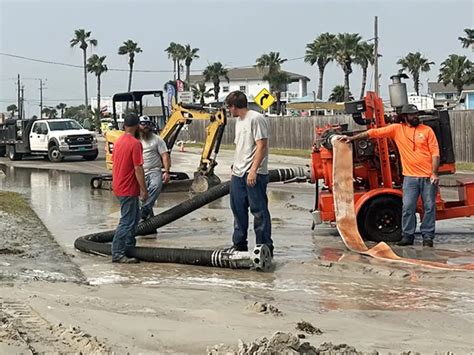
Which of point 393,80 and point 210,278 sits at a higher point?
point 393,80

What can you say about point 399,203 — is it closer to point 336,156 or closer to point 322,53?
point 336,156

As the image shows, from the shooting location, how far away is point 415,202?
35.9 ft

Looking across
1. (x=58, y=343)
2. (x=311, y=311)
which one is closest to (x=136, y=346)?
(x=58, y=343)

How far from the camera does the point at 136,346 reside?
556cm

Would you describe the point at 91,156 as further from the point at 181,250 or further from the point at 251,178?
the point at 251,178

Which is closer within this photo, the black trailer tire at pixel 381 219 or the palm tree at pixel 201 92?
the black trailer tire at pixel 381 219

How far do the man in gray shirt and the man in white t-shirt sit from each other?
2641 mm

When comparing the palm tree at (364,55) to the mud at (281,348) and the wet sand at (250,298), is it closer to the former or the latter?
the wet sand at (250,298)

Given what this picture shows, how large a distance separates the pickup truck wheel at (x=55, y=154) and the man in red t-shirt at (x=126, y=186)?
27.0m

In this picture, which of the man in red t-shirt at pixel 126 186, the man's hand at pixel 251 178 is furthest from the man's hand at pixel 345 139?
the man in red t-shirt at pixel 126 186

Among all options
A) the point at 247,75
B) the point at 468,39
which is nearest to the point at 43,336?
the point at 468,39

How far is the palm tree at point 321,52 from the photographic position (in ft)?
263

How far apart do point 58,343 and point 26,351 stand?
378mm

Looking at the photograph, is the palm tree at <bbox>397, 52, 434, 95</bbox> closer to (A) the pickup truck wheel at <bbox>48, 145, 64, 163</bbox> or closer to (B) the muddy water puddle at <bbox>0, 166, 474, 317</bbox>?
(A) the pickup truck wheel at <bbox>48, 145, 64, 163</bbox>
